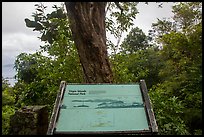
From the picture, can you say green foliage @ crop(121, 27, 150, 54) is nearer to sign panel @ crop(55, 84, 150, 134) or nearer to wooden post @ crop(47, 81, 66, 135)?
sign panel @ crop(55, 84, 150, 134)

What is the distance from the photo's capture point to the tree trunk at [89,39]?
315cm

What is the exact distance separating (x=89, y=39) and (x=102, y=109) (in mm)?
1357

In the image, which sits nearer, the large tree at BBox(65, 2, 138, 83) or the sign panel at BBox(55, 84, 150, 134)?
the sign panel at BBox(55, 84, 150, 134)

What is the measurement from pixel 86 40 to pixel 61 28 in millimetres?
1314

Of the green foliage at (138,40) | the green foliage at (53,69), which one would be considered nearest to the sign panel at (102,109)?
the green foliage at (53,69)

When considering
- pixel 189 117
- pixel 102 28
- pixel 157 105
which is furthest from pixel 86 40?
pixel 189 117

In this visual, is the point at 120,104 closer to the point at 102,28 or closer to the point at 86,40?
the point at 86,40

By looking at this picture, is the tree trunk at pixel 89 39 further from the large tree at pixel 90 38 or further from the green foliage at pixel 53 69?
the green foliage at pixel 53 69

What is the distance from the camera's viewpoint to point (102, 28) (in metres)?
3.36

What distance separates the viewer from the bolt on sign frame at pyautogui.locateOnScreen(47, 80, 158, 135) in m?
1.82

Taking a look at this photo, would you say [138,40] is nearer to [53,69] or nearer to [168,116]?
[53,69]

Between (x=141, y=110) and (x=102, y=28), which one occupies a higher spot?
(x=102, y=28)

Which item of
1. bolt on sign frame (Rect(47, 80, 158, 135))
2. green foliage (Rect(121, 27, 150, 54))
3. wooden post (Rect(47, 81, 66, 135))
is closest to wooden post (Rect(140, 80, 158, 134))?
bolt on sign frame (Rect(47, 80, 158, 135))

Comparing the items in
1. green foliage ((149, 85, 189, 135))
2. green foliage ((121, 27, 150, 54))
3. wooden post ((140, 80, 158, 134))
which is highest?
green foliage ((121, 27, 150, 54))
